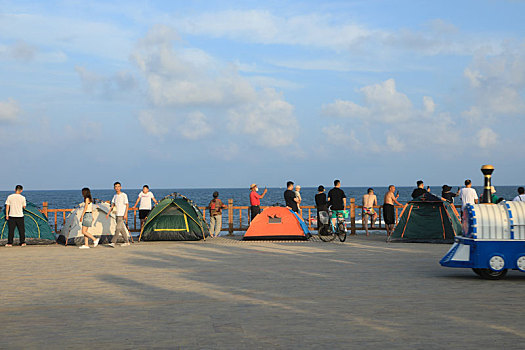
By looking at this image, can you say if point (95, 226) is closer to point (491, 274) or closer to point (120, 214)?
point (120, 214)

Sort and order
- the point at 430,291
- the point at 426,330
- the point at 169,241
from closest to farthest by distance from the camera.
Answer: the point at 426,330, the point at 430,291, the point at 169,241

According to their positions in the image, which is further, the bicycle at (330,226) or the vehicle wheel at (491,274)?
the bicycle at (330,226)

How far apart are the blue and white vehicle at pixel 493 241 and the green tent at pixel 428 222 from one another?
8.17 meters

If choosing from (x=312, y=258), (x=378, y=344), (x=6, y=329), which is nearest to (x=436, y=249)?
(x=312, y=258)

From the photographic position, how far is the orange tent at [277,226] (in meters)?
20.8

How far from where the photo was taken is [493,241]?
11008 mm

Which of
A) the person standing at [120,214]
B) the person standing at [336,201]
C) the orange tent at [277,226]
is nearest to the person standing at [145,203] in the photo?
the person standing at [120,214]

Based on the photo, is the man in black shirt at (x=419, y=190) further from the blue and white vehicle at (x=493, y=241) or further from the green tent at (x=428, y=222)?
the blue and white vehicle at (x=493, y=241)

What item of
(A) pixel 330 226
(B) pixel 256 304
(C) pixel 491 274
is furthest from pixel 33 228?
(C) pixel 491 274

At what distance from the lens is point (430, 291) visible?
977 centimetres

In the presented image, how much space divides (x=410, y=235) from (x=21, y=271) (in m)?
11.9

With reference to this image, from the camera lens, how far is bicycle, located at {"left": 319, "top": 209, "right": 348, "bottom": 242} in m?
20.2

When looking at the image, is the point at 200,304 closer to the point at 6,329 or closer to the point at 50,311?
the point at 50,311

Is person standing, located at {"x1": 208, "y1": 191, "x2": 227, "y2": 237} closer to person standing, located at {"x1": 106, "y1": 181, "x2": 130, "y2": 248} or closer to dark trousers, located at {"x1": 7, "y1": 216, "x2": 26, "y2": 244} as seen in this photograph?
person standing, located at {"x1": 106, "y1": 181, "x2": 130, "y2": 248}
